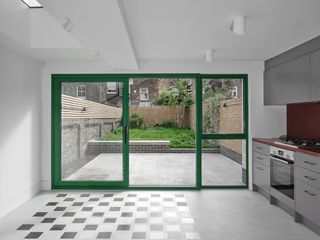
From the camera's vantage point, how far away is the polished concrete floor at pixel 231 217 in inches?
123

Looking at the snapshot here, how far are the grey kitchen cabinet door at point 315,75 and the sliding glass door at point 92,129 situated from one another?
305 centimetres

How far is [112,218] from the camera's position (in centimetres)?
360

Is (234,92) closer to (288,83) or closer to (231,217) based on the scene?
(288,83)

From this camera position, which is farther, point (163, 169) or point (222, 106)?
point (163, 169)

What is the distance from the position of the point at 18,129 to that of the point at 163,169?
3.67 metres

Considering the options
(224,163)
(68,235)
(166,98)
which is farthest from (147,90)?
(68,235)

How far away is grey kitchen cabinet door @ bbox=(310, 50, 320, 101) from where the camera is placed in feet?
11.1

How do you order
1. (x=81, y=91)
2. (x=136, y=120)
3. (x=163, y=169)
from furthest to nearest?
(x=136, y=120) < (x=163, y=169) < (x=81, y=91)

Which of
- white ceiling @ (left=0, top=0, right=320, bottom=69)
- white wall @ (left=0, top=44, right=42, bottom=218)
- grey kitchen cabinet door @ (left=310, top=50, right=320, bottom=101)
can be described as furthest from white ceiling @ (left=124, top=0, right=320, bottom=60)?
white wall @ (left=0, top=44, right=42, bottom=218)

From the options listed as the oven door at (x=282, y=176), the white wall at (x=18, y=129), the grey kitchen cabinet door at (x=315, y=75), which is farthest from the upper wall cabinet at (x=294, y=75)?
the white wall at (x=18, y=129)

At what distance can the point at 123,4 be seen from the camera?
247 centimetres

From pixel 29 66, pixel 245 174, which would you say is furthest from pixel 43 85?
pixel 245 174

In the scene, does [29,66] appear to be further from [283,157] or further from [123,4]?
[283,157]

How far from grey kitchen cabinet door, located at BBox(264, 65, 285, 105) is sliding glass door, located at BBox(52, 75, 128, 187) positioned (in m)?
2.58
